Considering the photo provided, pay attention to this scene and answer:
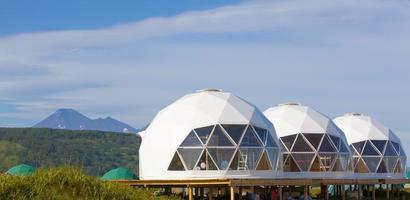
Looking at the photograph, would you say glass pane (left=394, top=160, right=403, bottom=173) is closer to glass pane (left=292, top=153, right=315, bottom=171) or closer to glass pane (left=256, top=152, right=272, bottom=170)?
glass pane (left=292, top=153, right=315, bottom=171)

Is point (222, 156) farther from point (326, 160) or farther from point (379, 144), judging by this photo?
point (379, 144)

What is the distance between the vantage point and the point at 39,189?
19.0 metres

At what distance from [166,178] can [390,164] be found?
23.3 metres

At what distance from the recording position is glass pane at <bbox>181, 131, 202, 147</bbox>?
120 ft

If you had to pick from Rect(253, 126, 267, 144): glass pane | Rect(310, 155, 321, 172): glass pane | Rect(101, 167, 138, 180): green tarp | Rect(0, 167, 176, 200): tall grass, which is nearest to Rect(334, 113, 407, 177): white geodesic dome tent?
Rect(310, 155, 321, 172): glass pane

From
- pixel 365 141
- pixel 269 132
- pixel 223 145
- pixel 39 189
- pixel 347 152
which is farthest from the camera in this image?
pixel 365 141

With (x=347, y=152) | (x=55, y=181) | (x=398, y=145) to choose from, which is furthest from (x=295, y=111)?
(x=55, y=181)

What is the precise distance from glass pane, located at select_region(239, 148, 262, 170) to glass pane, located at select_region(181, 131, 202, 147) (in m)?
2.39

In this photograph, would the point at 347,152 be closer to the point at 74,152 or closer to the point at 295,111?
the point at 295,111

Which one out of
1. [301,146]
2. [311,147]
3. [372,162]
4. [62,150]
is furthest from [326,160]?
[62,150]

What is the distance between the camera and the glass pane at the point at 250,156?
36812 millimetres

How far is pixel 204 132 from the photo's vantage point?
36.8 metres

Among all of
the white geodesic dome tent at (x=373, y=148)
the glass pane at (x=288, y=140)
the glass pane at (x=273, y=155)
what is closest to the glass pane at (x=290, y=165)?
the glass pane at (x=288, y=140)

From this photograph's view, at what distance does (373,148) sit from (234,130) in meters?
19.7
